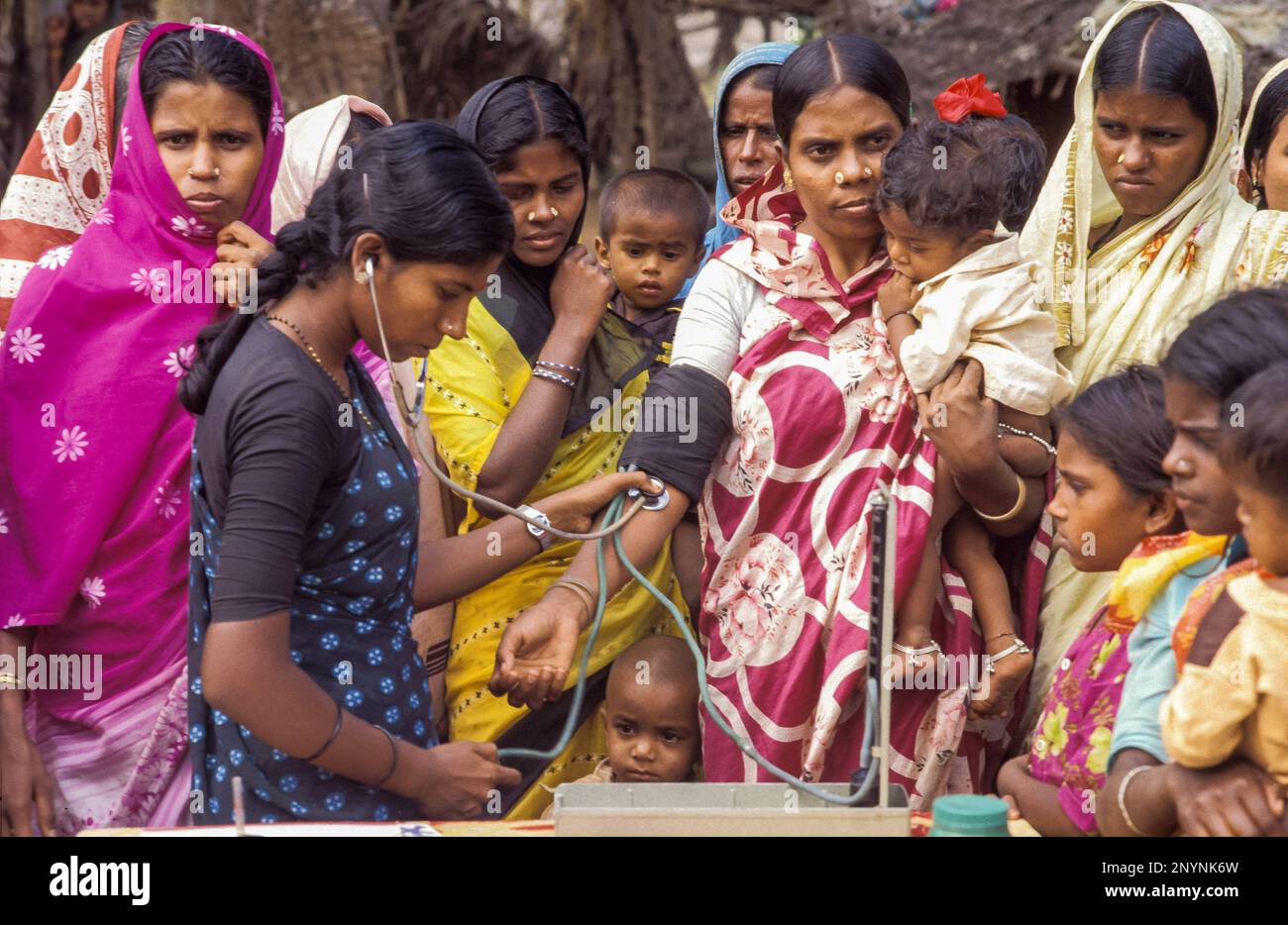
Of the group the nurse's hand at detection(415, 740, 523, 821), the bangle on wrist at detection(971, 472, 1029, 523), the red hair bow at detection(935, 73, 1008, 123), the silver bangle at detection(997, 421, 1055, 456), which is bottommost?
the nurse's hand at detection(415, 740, 523, 821)

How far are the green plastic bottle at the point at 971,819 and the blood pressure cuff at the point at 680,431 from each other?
110cm

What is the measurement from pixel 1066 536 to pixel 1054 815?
20.8 inches

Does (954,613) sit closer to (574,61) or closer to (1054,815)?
(1054,815)

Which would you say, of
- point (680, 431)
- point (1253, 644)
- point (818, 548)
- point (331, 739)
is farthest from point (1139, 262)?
point (331, 739)

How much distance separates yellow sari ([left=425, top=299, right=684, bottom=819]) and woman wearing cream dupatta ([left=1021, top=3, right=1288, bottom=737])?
94 cm

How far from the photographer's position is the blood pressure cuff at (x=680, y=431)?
3166mm

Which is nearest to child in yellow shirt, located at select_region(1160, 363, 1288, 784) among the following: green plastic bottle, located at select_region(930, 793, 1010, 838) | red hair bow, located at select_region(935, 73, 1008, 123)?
green plastic bottle, located at select_region(930, 793, 1010, 838)

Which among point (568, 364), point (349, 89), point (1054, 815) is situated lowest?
point (1054, 815)

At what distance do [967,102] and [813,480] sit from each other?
0.88 m

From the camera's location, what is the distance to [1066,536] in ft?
9.20

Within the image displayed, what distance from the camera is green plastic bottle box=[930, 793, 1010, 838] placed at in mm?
2207

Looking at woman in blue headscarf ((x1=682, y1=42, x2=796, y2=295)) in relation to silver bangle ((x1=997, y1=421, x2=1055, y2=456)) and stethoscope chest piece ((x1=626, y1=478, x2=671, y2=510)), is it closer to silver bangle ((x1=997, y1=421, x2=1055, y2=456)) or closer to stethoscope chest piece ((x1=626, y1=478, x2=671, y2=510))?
stethoscope chest piece ((x1=626, y1=478, x2=671, y2=510))
